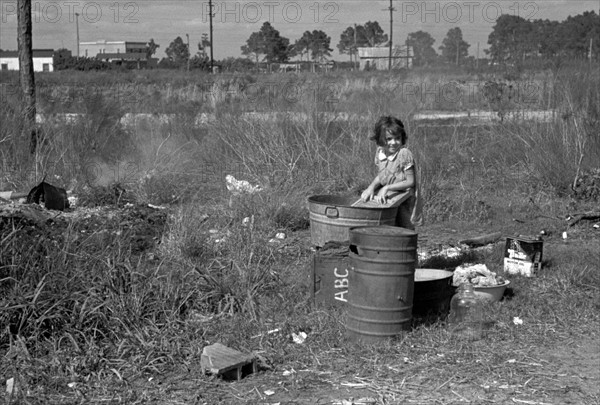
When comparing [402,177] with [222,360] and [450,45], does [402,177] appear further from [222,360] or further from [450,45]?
[450,45]

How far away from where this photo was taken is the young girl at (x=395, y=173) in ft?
22.1

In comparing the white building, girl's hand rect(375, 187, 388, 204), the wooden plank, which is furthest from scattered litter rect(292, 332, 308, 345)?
the white building

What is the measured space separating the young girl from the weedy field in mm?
1009

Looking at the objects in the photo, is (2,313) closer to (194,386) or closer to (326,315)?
(194,386)

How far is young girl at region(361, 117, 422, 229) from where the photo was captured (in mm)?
6750

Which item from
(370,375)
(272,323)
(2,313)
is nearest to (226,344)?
(272,323)

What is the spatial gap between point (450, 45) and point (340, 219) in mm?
35092

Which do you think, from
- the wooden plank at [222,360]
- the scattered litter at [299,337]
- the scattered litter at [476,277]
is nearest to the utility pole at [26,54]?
the scattered litter at [476,277]

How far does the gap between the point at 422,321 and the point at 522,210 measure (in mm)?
4978

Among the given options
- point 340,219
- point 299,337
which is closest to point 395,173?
point 340,219

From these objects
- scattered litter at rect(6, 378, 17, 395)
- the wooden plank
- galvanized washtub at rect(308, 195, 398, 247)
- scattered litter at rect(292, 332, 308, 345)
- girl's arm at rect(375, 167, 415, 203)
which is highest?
girl's arm at rect(375, 167, 415, 203)

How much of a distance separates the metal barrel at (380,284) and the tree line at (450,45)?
14.6 meters

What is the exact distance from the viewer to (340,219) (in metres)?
6.70

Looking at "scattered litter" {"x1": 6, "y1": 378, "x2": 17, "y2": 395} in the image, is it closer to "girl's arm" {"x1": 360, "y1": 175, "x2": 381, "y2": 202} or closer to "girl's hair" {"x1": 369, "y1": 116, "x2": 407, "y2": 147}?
"girl's arm" {"x1": 360, "y1": 175, "x2": 381, "y2": 202}
